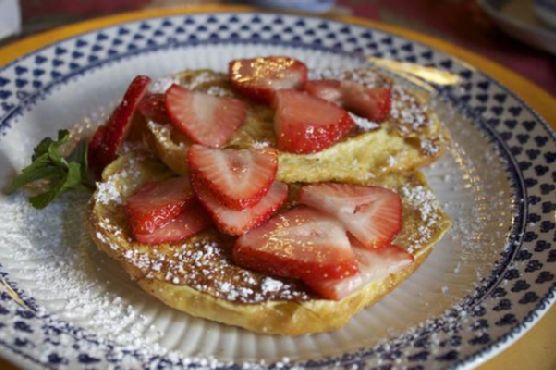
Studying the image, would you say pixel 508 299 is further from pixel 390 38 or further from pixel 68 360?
pixel 390 38

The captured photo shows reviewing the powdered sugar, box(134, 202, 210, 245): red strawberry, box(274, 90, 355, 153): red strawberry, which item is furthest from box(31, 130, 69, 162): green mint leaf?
box(274, 90, 355, 153): red strawberry

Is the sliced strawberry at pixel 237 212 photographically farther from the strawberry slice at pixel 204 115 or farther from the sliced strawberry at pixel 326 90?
the sliced strawberry at pixel 326 90

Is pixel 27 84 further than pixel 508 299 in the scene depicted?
Yes

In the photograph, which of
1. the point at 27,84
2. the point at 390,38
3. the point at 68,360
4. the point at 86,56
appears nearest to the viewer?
the point at 68,360

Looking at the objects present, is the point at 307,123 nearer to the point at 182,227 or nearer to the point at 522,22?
the point at 182,227

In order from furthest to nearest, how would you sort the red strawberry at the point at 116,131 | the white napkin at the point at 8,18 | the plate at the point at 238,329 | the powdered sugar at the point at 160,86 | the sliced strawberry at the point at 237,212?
the white napkin at the point at 8,18 → the powdered sugar at the point at 160,86 → the red strawberry at the point at 116,131 → the sliced strawberry at the point at 237,212 → the plate at the point at 238,329

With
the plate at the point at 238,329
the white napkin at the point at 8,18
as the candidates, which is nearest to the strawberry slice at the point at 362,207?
the plate at the point at 238,329

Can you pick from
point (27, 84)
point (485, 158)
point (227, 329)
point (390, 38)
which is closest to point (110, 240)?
point (227, 329)
